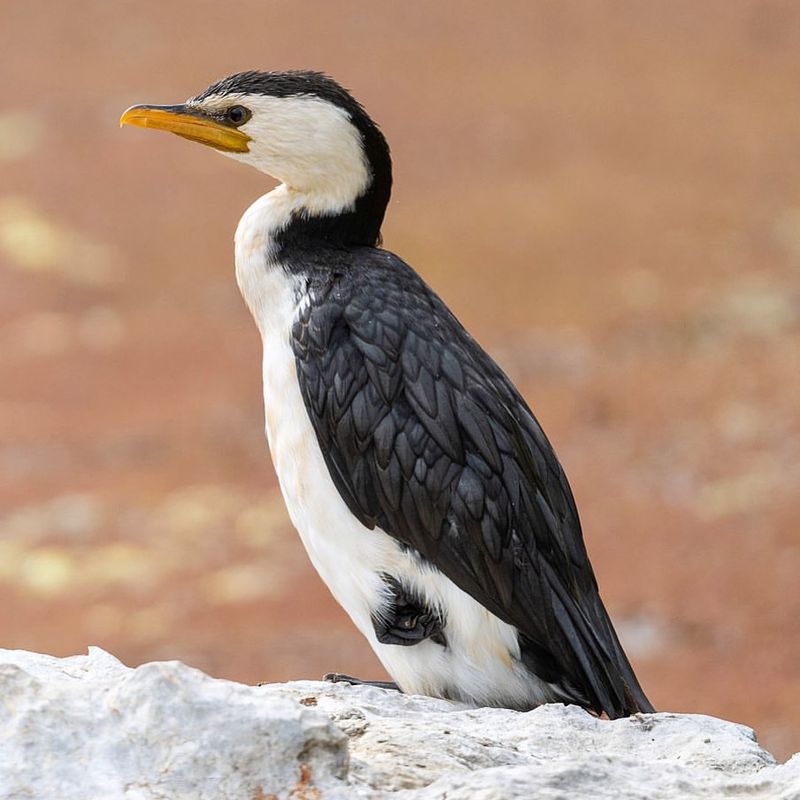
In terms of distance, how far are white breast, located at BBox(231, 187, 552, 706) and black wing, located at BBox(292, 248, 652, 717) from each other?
6 centimetres

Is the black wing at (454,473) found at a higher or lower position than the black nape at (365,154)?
lower

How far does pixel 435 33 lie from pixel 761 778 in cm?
2765

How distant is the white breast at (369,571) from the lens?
5.45m

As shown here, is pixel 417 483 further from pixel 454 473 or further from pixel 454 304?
pixel 454 304

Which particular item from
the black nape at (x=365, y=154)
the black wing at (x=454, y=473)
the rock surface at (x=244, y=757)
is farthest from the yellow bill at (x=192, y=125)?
the rock surface at (x=244, y=757)

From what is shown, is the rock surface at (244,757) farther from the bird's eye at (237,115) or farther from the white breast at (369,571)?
the bird's eye at (237,115)

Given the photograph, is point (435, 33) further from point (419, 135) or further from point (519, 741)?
point (519, 741)

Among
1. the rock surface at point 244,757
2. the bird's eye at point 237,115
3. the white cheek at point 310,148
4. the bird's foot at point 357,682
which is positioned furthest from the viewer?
the bird's eye at point 237,115

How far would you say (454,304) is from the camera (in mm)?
20859

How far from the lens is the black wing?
539 centimetres

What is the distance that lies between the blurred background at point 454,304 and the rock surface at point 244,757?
7.48 metres

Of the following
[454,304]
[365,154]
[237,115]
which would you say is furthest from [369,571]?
[454,304]

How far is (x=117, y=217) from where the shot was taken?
2405cm

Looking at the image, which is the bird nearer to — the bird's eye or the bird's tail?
the bird's tail
